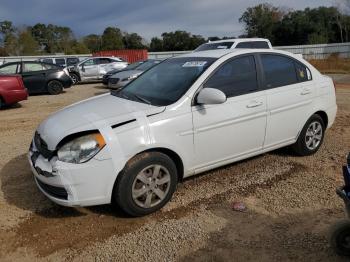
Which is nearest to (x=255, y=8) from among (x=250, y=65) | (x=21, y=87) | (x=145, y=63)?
(x=145, y=63)

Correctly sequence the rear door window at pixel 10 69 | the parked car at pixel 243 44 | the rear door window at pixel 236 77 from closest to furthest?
the rear door window at pixel 236 77, the parked car at pixel 243 44, the rear door window at pixel 10 69

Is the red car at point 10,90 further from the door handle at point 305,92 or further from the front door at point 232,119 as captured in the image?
the door handle at point 305,92

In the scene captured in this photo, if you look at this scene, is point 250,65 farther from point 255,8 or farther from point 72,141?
point 255,8

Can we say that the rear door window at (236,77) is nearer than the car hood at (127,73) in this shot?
Yes

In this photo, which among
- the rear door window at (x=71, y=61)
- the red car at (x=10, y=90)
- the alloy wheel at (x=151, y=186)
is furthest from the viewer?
the rear door window at (x=71, y=61)

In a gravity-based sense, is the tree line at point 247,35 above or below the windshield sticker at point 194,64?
above

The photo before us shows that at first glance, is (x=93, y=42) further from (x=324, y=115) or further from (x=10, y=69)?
(x=324, y=115)

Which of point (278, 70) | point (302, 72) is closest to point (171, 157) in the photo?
point (278, 70)

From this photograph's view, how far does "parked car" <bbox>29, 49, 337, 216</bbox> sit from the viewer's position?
3590 mm

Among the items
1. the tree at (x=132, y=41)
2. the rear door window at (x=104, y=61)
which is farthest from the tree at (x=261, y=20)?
the rear door window at (x=104, y=61)

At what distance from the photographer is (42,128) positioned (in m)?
4.12

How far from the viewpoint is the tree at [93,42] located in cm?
6975

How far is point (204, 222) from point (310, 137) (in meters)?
2.58

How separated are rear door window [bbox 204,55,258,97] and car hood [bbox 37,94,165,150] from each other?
845 millimetres
